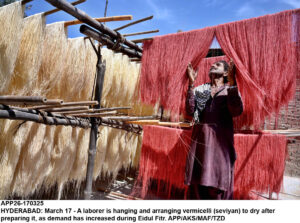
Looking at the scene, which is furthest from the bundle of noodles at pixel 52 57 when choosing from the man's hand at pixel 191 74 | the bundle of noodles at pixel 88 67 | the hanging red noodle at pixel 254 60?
the man's hand at pixel 191 74

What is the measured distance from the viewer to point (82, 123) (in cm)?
192

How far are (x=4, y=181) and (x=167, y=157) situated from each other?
1.50 metres

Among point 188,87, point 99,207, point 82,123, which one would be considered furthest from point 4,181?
point 188,87

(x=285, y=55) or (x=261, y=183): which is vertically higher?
(x=285, y=55)

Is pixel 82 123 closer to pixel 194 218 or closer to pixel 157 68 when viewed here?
pixel 157 68

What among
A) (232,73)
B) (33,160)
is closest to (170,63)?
(232,73)

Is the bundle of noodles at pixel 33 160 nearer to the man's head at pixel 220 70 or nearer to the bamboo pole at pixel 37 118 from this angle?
the bamboo pole at pixel 37 118

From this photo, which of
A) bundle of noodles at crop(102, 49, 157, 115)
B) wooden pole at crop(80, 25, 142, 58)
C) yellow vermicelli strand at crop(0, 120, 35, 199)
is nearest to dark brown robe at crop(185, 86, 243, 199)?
wooden pole at crop(80, 25, 142, 58)

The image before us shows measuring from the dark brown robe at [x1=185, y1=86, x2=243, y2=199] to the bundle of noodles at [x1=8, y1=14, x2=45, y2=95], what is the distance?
1390 millimetres

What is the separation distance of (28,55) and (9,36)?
0.24 meters

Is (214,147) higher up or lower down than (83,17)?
lower down

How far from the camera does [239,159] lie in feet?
5.98

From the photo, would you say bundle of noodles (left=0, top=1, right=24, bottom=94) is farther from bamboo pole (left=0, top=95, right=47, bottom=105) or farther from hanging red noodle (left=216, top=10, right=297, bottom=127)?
hanging red noodle (left=216, top=10, right=297, bottom=127)

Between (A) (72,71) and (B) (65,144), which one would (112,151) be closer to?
(B) (65,144)
